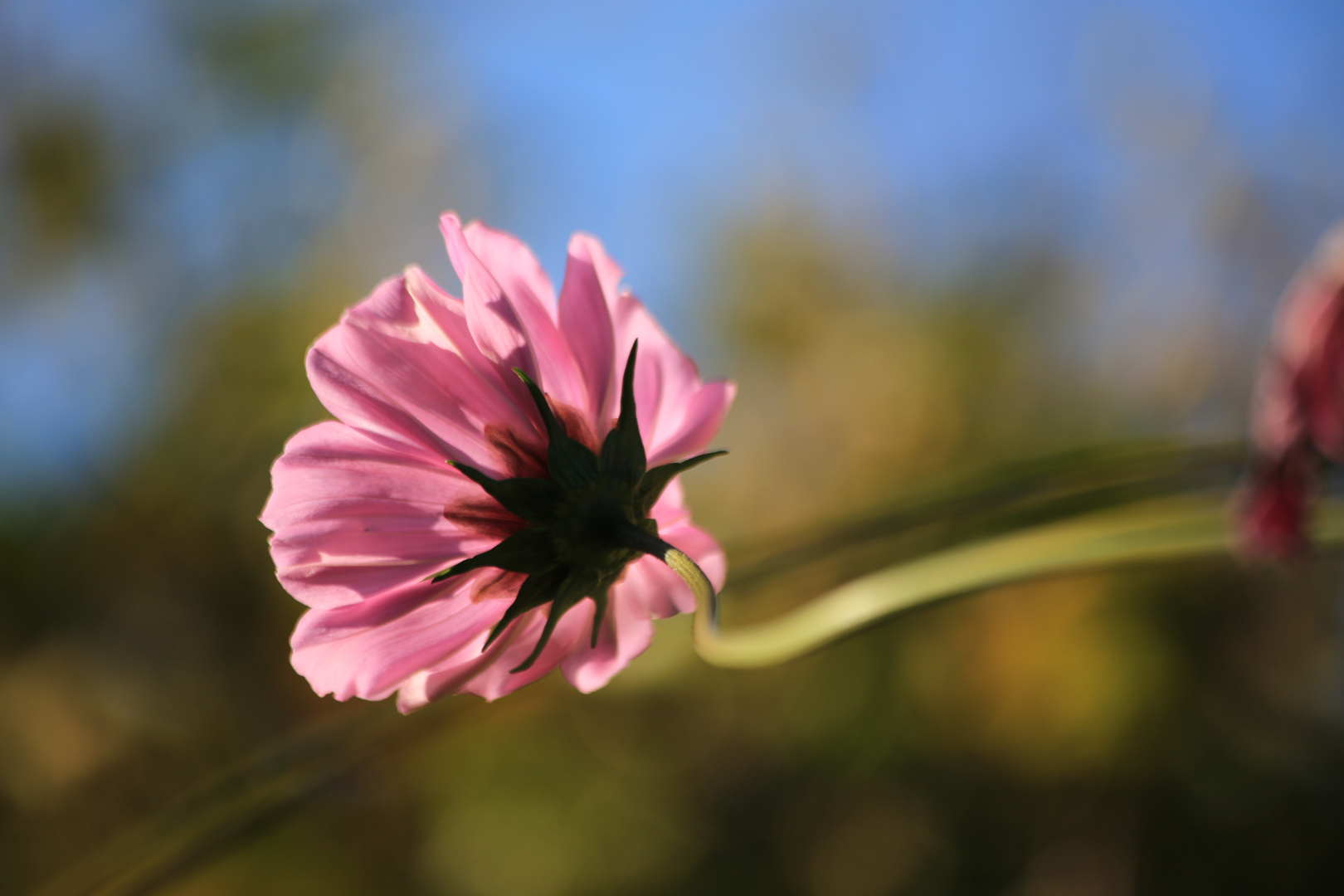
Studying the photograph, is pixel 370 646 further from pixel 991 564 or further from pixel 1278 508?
pixel 1278 508

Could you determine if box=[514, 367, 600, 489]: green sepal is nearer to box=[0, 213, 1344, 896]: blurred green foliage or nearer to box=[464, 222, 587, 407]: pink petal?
box=[464, 222, 587, 407]: pink petal

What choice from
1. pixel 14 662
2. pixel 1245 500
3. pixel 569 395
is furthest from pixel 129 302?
A: pixel 1245 500

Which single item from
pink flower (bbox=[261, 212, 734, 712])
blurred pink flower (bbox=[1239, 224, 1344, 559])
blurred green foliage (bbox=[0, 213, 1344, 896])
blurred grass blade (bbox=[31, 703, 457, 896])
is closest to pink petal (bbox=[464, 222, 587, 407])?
pink flower (bbox=[261, 212, 734, 712])

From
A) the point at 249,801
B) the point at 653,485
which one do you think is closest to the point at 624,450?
the point at 653,485

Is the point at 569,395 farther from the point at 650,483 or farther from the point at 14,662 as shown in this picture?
the point at 14,662

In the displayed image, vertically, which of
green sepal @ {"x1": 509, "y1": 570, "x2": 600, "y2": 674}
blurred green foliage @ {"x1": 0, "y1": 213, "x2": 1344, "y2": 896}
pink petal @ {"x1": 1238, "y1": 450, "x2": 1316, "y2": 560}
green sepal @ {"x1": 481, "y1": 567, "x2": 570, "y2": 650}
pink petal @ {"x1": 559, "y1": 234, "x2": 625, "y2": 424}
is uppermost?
pink petal @ {"x1": 559, "y1": 234, "x2": 625, "y2": 424}

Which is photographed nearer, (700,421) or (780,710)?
(700,421)
